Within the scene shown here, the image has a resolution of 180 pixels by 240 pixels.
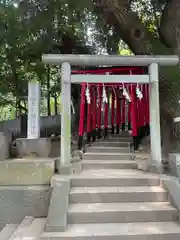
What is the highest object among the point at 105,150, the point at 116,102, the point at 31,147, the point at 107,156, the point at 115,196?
the point at 116,102

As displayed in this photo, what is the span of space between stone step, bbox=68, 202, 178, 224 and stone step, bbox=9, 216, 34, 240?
69 cm

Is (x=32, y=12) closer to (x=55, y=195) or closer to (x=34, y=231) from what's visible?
(x=55, y=195)

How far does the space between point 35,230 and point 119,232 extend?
123cm

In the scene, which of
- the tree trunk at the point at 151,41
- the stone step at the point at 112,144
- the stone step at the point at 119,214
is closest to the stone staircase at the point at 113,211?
the stone step at the point at 119,214

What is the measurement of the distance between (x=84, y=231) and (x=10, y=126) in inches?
215

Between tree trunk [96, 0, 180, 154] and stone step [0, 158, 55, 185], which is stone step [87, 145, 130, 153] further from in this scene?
stone step [0, 158, 55, 185]

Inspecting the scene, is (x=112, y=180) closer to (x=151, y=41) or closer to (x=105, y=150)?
(x=105, y=150)

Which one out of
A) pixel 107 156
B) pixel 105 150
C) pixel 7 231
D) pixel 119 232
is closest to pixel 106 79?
pixel 107 156

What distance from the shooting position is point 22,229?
3.66 meters

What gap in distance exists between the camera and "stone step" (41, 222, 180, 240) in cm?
324

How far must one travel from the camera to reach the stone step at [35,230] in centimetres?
330

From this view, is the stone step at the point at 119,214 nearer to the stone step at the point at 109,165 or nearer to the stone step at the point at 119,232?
the stone step at the point at 119,232

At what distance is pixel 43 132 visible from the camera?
879cm

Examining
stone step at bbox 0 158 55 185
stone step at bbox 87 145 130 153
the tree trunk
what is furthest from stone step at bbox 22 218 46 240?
the tree trunk
